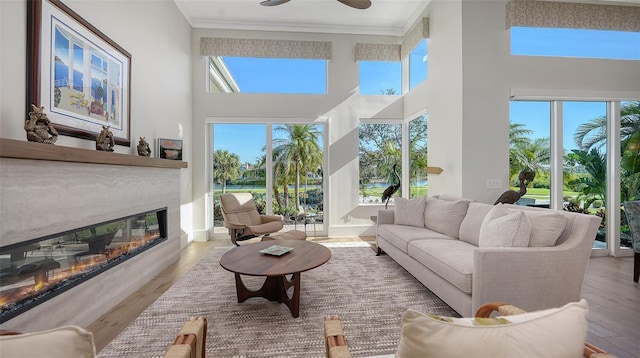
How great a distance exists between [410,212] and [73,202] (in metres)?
3.57

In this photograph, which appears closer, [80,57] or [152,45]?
[80,57]

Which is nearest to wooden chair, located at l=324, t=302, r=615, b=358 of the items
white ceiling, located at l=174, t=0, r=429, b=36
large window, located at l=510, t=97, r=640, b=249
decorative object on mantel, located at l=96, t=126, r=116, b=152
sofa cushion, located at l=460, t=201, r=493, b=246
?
sofa cushion, located at l=460, t=201, r=493, b=246

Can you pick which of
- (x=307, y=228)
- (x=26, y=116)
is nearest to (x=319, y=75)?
(x=307, y=228)

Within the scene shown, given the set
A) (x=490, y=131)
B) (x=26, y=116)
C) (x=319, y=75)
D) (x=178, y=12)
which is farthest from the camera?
(x=319, y=75)

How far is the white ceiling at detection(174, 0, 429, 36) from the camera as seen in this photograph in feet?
14.9

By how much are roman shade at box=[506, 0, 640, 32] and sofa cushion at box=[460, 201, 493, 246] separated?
253 centimetres

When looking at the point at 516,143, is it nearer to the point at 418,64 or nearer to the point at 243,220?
the point at 418,64

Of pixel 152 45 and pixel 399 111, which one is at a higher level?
pixel 152 45

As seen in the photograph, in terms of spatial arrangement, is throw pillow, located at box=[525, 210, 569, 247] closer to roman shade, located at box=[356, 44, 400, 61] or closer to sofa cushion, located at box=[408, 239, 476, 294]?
sofa cushion, located at box=[408, 239, 476, 294]

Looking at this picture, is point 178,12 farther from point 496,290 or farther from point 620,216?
point 620,216

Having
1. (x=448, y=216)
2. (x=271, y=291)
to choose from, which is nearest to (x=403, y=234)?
(x=448, y=216)

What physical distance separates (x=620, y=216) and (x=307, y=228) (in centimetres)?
478

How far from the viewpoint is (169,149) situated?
12.8 feet

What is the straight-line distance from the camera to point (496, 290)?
6.49 feet
